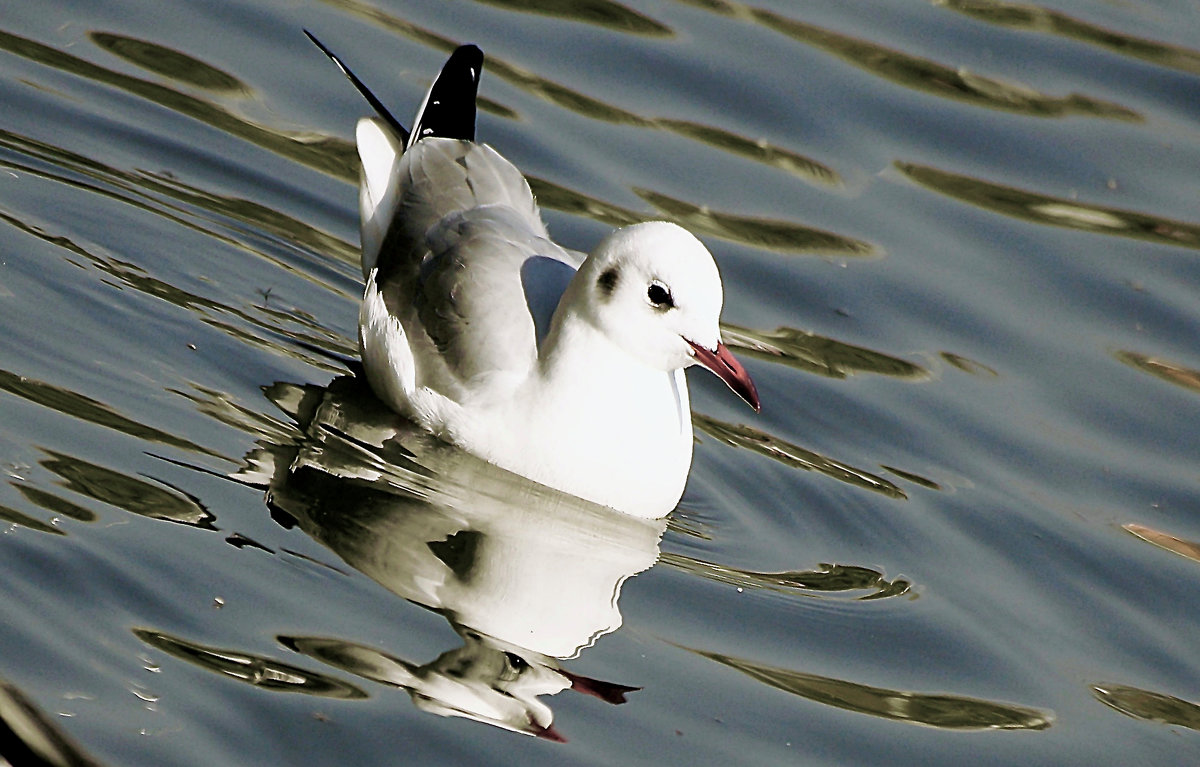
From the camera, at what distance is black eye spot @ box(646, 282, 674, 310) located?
617 centimetres

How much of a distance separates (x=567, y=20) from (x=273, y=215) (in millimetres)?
3065

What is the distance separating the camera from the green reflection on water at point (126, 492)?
18.1 ft

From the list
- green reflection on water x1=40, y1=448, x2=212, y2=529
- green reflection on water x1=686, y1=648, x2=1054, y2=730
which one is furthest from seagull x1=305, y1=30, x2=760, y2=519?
green reflection on water x1=40, y1=448, x2=212, y2=529

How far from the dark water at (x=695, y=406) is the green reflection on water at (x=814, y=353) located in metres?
0.02

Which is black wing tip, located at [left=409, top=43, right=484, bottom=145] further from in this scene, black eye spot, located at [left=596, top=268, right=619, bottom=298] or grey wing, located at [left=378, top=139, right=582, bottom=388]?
black eye spot, located at [left=596, top=268, right=619, bottom=298]

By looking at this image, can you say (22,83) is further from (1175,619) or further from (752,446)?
(1175,619)

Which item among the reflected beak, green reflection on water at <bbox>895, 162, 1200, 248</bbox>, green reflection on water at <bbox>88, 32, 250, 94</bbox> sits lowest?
the reflected beak

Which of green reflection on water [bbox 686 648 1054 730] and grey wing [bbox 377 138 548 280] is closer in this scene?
green reflection on water [bbox 686 648 1054 730]

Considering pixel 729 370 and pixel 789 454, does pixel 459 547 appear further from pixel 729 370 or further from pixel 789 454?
pixel 789 454

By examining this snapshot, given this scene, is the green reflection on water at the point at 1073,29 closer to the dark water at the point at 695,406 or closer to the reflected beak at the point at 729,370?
the dark water at the point at 695,406

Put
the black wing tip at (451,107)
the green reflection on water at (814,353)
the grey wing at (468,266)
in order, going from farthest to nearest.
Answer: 1. the green reflection on water at (814,353)
2. the black wing tip at (451,107)
3. the grey wing at (468,266)

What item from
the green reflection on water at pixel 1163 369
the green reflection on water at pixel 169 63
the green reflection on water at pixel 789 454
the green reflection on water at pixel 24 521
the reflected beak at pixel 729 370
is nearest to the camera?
the green reflection on water at pixel 24 521

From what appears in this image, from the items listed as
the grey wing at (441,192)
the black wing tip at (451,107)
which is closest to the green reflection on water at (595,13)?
the black wing tip at (451,107)

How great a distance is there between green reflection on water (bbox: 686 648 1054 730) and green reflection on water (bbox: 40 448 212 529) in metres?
1.67
